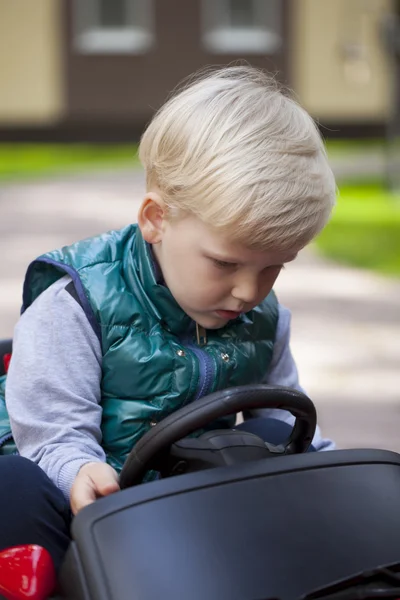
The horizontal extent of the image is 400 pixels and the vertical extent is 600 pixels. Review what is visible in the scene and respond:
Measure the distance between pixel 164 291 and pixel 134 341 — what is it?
0.11 metres

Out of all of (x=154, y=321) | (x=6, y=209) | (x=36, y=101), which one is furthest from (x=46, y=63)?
(x=154, y=321)

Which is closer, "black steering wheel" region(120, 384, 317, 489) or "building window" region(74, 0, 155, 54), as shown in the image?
"black steering wheel" region(120, 384, 317, 489)

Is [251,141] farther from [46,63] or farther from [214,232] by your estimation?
[46,63]

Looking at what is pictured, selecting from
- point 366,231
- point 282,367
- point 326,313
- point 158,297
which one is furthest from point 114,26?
point 158,297

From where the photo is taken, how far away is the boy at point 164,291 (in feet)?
6.45

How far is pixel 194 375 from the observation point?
2.21 meters

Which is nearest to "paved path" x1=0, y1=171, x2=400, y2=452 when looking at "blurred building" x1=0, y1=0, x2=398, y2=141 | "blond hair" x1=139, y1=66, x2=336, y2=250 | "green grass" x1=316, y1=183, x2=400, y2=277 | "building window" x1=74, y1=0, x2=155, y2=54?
"green grass" x1=316, y1=183, x2=400, y2=277

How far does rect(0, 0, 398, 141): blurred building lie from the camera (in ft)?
61.5

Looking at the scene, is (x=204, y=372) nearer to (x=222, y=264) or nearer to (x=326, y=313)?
(x=222, y=264)

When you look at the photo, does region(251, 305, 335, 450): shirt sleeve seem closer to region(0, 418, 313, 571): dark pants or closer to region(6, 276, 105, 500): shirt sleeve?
region(6, 276, 105, 500): shirt sleeve

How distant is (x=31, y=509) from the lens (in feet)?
6.29

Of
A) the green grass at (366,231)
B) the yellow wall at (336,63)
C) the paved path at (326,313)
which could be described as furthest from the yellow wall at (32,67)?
the green grass at (366,231)

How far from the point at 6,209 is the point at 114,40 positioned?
30.7 ft

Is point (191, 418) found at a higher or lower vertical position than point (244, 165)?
lower
